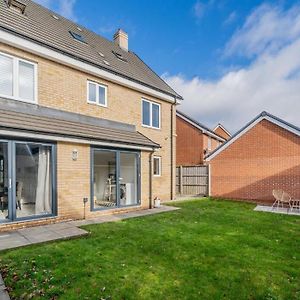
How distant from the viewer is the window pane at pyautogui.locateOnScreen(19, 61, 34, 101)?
9.26 meters

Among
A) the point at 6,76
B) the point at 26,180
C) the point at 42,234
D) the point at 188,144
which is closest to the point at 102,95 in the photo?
the point at 6,76

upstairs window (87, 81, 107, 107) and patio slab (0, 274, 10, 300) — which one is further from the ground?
upstairs window (87, 81, 107, 107)

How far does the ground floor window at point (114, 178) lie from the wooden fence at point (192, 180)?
7596 mm

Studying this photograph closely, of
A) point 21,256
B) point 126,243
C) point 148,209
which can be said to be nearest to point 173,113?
point 148,209

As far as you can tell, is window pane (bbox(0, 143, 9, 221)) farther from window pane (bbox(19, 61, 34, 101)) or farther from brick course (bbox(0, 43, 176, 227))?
window pane (bbox(19, 61, 34, 101))

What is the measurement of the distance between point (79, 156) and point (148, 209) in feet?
14.9

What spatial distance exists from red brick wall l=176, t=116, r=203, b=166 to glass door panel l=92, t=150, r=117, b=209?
13.4 metres

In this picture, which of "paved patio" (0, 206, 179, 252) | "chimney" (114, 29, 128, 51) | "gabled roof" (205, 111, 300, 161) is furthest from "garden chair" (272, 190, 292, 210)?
"chimney" (114, 29, 128, 51)

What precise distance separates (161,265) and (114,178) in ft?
21.0

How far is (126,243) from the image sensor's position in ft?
21.9

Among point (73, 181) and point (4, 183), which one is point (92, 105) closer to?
point (73, 181)

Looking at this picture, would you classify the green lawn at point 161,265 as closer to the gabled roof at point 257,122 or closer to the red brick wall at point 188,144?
the gabled roof at point 257,122

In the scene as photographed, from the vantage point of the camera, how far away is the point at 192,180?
745 inches

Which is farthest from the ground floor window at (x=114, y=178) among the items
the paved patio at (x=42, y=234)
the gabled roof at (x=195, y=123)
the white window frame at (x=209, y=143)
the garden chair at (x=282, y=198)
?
the white window frame at (x=209, y=143)
